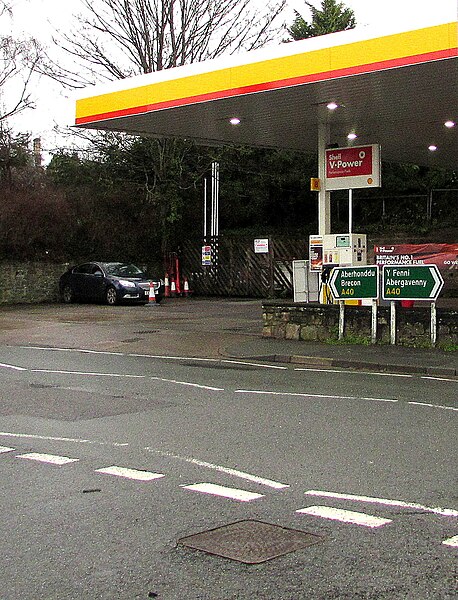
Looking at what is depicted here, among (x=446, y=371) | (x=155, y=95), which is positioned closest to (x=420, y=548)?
(x=446, y=371)

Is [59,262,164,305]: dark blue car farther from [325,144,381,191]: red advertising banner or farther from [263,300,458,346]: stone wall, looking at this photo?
[263,300,458,346]: stone wall

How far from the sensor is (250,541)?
16.7 feet

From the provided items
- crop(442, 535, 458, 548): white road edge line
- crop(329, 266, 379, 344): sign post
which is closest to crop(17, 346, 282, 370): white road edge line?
crop(329, 266, 379, 344): sign post

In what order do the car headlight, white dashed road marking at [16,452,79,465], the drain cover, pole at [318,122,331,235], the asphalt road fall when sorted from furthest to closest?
the car headlight, pole at [318,122,331,235], white dashed road marking at [16,452,79,465], the drain cover, the asphalt road

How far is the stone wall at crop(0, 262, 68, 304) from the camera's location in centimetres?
3031

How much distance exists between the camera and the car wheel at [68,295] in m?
30.7

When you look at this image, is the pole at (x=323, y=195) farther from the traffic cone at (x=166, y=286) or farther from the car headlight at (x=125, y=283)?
the traffic cone at (x=166, y=286)

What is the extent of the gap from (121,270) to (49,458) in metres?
22.7

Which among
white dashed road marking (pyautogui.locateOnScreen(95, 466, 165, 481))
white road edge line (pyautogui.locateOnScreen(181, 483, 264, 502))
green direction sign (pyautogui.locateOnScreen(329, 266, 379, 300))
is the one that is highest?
green direction sign (pyautogui.locateOnScreen(329, 266, 379, 300))

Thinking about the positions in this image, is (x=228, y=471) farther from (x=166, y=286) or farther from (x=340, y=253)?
(x=166, y=286)

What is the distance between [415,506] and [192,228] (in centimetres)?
3177

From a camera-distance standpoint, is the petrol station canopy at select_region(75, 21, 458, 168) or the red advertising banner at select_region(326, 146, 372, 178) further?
the red advertising banner at select_region(326, 146, 372, 178)

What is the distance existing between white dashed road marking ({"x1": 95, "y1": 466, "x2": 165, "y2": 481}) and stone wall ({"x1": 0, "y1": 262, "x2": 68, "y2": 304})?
24340 mm

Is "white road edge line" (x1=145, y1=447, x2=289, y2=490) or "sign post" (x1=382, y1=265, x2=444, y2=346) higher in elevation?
"sign post" (x1=382, y1=265, x2=444, y2=346)
